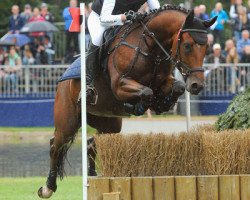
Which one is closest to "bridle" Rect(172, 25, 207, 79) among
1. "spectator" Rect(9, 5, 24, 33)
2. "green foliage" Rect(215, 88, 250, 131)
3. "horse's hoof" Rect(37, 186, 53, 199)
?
"green foliage" Rect(215, 88, 250, 131)

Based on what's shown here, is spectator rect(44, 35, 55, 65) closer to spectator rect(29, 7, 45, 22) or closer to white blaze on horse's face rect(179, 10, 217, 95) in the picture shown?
spectator rect(29, 7, 45, 22)

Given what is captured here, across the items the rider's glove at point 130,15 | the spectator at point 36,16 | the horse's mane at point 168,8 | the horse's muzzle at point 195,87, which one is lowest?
the horse's muzzle at point 195,87

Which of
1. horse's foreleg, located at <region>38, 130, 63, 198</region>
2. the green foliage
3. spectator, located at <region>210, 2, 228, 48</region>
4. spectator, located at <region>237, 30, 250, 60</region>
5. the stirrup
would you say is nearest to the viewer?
the green foliage

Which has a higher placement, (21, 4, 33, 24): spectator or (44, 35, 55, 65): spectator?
(21, 4, 33, 24): spectator

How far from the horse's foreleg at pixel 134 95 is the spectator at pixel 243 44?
1225 centimetres

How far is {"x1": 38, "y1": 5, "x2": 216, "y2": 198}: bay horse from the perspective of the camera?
36.1ft

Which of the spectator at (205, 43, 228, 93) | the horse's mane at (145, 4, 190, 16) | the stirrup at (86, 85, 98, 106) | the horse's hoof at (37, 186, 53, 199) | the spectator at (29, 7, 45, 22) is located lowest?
the horse's hoof at (37, 186, 53, 199)

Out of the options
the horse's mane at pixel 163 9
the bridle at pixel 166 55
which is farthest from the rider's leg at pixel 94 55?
the horse's mane at pixel 163 9

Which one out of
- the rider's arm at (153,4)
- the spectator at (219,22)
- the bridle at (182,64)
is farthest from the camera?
the spectator at (219,22)

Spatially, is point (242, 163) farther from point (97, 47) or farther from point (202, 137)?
point (97, 47)

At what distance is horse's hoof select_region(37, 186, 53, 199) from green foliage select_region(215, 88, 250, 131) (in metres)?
3.34

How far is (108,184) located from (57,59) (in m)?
17.3

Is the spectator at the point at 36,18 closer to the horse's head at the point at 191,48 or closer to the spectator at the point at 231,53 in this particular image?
the spectator at the point at 231,53

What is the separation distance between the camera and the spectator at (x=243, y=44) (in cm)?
2366
